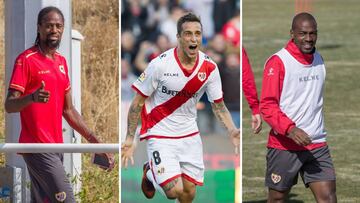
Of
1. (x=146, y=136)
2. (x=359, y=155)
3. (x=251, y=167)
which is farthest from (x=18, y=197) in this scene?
(x=359, y=155)

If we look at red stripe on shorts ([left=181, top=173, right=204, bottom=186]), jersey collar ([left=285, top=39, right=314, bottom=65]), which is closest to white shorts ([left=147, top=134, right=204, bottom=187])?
red stripe on shorts ([left=181, top=173, right=204, bottom=186])

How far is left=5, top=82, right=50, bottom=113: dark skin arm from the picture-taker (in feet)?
26.9

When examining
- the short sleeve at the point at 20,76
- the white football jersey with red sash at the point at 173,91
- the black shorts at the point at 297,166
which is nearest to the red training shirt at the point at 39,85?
the short sleeve at the point at 20,76

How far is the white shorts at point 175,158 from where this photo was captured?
26.7 feet

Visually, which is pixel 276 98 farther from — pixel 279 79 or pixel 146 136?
pixel 146 136

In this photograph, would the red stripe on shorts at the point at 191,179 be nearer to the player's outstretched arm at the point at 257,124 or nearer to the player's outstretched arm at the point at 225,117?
the player's outstretched arm at the point at 225,117

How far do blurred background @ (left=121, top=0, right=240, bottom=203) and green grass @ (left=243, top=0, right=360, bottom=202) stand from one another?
9.99 ft

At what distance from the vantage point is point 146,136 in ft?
27.6

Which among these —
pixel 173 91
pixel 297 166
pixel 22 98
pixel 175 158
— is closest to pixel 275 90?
pixel 297 166

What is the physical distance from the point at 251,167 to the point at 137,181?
4.66m

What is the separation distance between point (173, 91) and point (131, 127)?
1.20 ft

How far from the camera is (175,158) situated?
8.38m

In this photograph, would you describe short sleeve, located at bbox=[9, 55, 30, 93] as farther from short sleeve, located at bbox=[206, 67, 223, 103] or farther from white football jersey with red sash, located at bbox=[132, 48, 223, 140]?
short sleeve, located at bbox=[206, 67, 223, 103]

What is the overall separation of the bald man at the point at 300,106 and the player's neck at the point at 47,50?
4.93 feet
